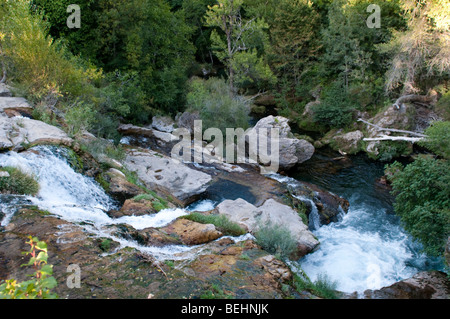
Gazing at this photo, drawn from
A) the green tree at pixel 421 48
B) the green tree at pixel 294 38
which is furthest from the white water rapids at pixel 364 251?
the green tree at pixel 294 38

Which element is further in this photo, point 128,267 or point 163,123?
point 163,123

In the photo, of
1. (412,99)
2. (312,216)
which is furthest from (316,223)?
(412,99)

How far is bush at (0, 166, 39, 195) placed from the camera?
7461 millimetres

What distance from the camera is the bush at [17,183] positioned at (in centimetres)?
746

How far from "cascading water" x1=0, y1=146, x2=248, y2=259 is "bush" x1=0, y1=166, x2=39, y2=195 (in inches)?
8.6

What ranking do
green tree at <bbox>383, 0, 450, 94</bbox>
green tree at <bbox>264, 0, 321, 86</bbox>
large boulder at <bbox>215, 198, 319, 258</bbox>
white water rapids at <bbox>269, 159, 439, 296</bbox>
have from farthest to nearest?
green tree at <bbox>264, 0, 321, 86</bbox> < green tree at <bbox>383, 0, 450, 94</bbox> < large boulder at <bbox>215, 198, 319, 258</bbox> < white water rapids at <bbox>269, 159, 439, 296</bbox>

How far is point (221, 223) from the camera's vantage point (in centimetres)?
921

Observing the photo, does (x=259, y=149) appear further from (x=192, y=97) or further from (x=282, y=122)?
(x=192, y=97)

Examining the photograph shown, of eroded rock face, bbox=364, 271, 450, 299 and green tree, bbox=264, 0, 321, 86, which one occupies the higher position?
green tree, bbox=264, 0, 321, 86

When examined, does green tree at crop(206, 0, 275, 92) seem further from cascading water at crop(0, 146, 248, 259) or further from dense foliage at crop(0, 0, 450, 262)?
cascading water at crop(0, 146, 248, 259)

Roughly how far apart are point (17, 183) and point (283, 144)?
13.4m

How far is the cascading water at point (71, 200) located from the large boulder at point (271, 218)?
6.25 ft

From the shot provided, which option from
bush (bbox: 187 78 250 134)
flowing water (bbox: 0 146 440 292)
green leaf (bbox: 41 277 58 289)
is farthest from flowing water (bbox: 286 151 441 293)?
green leaf (bbox: 41 277 58 289)

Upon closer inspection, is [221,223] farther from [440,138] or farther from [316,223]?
[440,138]
